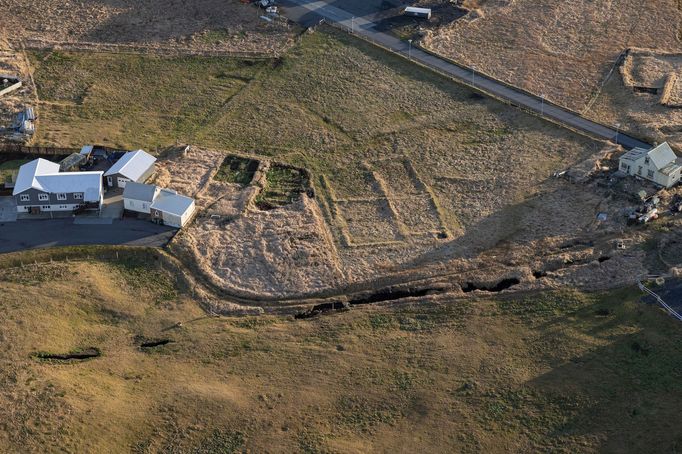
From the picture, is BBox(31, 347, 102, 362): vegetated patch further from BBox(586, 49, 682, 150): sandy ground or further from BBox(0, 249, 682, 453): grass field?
BBox(586, 49, 682, 150): sandy ground

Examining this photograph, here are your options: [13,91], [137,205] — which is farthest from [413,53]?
[13,91]

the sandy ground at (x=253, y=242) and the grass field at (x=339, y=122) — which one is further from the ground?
the grass field at (x=339, y=122)

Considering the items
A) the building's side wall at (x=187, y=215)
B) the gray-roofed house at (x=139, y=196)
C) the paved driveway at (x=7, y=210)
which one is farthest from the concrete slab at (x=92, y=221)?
the building's side wall at (x=187, y=215)

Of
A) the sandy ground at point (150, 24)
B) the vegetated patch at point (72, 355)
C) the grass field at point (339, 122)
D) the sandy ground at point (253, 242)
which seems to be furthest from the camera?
the sandy ground at point (150, 24)

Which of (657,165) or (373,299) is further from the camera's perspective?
(657,165)

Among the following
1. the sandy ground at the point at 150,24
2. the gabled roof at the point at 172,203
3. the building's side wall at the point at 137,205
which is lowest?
the building's side wall at the point at 137,205

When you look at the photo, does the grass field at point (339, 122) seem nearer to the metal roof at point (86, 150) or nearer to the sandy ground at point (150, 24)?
the metal roof at point (86, 150)

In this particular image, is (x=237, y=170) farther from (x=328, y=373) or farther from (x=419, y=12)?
(x=419, y=12)
